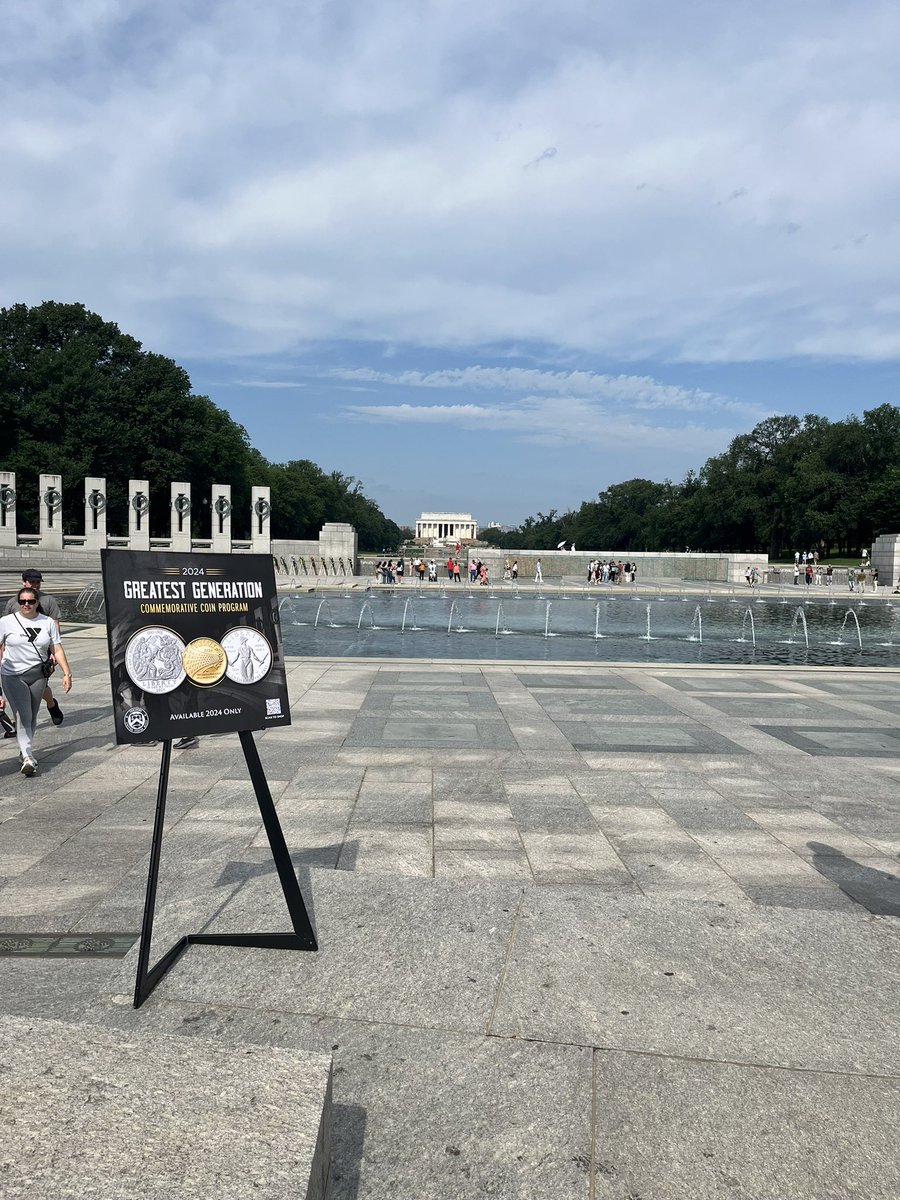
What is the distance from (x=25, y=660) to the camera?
8172 millimetres

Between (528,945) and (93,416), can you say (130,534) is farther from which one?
(528,945)

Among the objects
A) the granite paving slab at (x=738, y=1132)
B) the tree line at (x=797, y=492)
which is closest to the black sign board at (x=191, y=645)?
the granite paving slab at (x=738, y=1132)

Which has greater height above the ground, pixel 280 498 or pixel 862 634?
pixel 280 498

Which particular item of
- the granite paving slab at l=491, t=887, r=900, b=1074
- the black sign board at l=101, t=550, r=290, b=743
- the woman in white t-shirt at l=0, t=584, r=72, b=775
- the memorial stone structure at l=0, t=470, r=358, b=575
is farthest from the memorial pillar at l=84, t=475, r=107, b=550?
the granite paving slab at l=491, t=887, r=900, b=1074

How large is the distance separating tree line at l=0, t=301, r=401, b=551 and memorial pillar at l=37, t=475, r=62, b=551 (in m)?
6.86

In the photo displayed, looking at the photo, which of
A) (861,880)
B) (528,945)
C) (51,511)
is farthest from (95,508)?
(528,945)

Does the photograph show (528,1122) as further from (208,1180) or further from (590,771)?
(590,771)

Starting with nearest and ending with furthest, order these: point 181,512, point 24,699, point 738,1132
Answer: point 738,1132 < point 24,699 < point 181,512

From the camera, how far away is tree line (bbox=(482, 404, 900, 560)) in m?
83.6

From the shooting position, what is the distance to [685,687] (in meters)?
13.9

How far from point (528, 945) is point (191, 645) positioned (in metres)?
Result: 2.17

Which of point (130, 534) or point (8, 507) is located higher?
point (8, 507)

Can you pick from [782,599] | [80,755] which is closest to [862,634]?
[782,599]

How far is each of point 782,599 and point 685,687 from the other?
1409 inches
